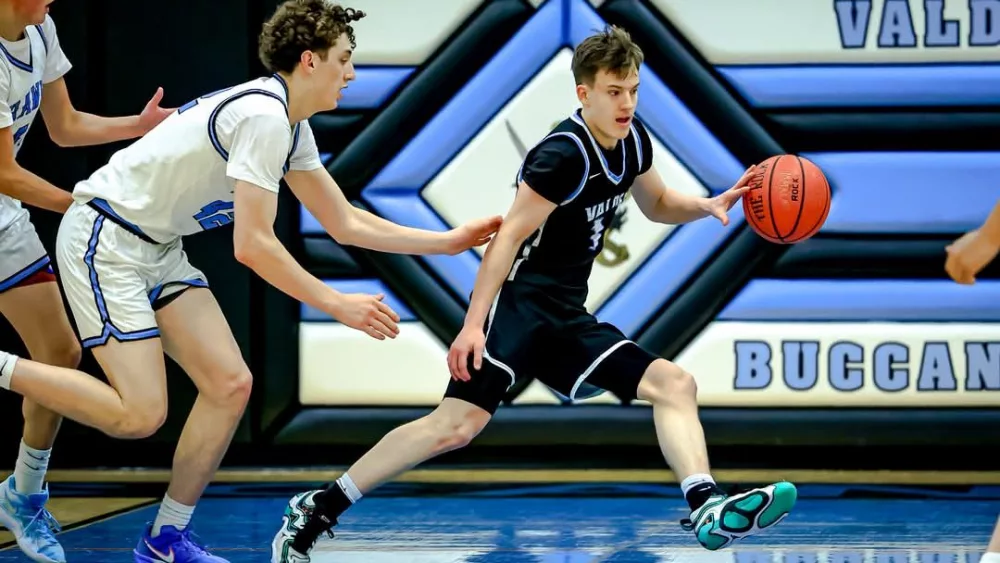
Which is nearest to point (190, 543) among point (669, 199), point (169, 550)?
point (169, 550)

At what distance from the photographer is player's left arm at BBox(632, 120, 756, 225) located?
384 centimetres

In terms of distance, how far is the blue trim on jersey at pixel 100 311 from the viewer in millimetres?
3471

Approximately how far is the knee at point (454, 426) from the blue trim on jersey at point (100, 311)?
2.77 ft

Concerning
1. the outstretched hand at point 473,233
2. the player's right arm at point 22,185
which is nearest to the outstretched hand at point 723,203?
the outstretched hand at point 473,233

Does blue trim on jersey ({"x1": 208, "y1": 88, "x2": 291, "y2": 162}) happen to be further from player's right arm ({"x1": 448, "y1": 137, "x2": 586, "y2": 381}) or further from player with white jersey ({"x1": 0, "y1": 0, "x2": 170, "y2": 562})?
player's right arm ({"x1": 448, "y1": 137, "x2": 586, "y2": 381})

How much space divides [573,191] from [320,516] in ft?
3.96

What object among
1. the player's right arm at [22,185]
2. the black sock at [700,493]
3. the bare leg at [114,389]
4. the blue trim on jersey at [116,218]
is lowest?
the black sock at [700,493]

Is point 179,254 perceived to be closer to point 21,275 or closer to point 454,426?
point 21,275

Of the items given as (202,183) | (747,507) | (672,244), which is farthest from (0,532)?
(672,244)

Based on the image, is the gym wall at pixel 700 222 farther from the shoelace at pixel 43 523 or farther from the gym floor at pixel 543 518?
the shoelace at pixel 43 523

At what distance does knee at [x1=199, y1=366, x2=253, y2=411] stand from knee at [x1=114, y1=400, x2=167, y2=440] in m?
0.15

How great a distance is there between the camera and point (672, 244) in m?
5.68

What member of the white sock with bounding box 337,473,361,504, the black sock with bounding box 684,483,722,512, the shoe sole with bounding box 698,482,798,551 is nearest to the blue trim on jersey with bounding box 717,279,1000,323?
the black sock with bounding box 684,483,722,512

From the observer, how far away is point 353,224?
12.7 feet
